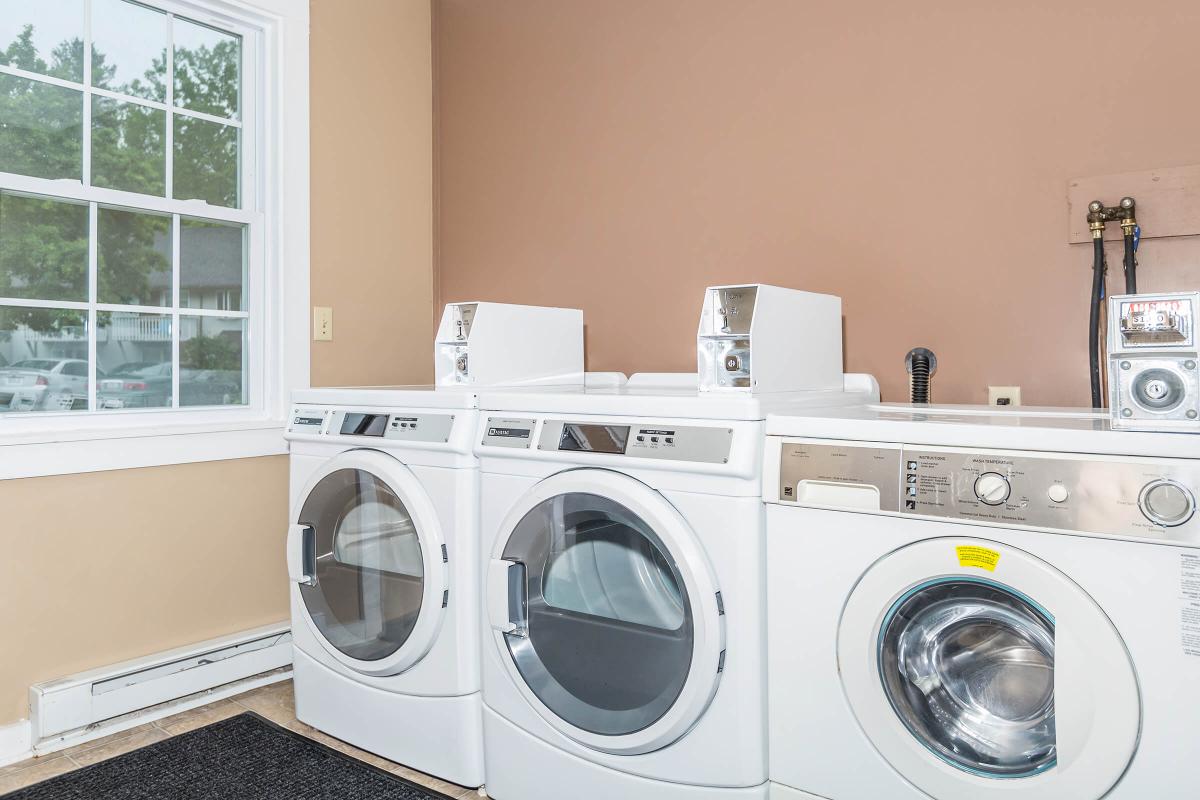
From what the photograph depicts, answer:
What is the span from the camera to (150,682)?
2377 mm

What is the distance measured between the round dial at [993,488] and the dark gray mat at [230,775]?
1.43 m

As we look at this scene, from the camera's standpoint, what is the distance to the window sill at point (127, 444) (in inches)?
85.7

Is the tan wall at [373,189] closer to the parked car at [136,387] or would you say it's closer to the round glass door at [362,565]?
the parked car at [136,387]

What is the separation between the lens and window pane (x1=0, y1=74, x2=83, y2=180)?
Result: 223cm

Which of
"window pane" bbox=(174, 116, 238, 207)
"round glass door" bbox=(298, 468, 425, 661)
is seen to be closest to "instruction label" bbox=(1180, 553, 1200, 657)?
"round glass door" bbox=(298, 468, 425, 661)

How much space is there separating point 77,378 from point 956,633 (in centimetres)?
238

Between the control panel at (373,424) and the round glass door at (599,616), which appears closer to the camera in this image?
the round glass door at (599,616)

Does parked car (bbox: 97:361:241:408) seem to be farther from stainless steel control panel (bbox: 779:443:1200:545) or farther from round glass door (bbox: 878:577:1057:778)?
round glass door (bbox: 878:577:1057:778)

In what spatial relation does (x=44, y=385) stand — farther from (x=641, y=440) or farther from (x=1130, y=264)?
(x=1130, y=264)

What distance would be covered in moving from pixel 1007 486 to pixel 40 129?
2.61 meters

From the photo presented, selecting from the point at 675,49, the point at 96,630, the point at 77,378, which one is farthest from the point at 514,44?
the point at 96,630

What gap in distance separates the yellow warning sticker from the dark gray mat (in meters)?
1.35

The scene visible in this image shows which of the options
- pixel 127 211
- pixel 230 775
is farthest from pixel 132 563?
pixel 127 211

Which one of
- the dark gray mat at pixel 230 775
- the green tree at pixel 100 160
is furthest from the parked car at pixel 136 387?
the dark gray mat at pixel 230 775
